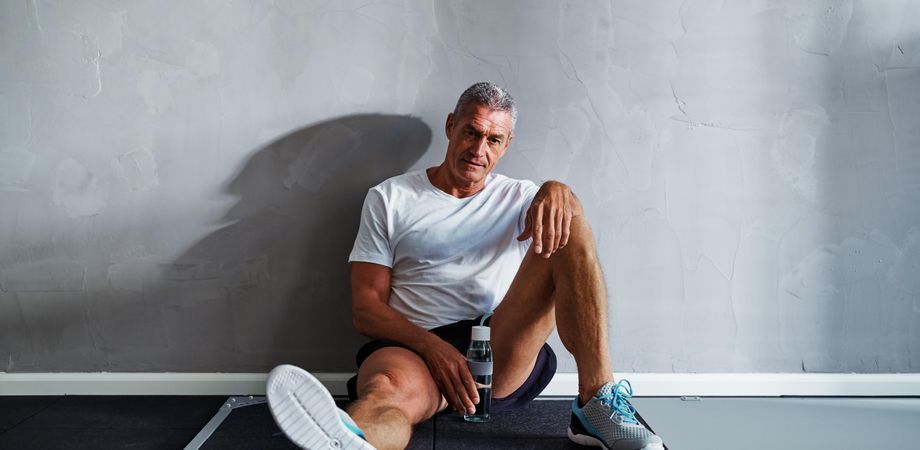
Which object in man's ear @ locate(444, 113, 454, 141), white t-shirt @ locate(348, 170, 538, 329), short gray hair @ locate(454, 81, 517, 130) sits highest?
short gray hair @ locate(454, 81, 517, 130)

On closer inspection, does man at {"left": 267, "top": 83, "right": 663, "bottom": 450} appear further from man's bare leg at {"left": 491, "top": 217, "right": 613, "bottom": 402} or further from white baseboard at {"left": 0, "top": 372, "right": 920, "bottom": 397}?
white baseboard at {"left": 0, "top": 372, "right": 920, "bottom": 397}

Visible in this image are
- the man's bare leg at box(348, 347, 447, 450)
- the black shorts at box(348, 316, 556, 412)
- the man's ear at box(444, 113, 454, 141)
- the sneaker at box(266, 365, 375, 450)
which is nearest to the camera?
the sneaker at box(266, 365, 375, 450)

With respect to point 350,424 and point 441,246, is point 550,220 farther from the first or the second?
point 350,424

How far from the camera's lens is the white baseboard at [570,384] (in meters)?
2.16

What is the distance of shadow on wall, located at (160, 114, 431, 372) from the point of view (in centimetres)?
215

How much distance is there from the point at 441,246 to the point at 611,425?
26.1 inches

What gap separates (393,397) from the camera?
1.61 meters

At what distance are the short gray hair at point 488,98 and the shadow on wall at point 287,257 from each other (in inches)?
8.5

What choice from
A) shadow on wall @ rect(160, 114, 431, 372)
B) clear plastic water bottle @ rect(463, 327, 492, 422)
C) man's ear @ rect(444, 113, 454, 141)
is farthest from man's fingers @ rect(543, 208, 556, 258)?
shadow on wall @ rect(160, 114, 431, 372)

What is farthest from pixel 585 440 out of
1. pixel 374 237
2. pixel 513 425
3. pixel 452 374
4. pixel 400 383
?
pixel 374 237

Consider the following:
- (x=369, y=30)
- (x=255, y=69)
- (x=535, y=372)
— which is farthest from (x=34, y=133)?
(x=535, y=372)

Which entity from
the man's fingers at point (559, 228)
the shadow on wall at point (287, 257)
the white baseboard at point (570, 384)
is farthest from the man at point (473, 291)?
the white baseboard at point (570, 384)

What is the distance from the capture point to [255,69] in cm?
212

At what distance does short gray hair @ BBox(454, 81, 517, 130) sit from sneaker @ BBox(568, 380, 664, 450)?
790 millimetres
